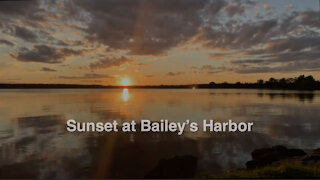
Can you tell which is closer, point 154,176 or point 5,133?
point 154,176

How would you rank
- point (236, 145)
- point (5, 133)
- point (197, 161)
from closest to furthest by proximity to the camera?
point (197, 161)
point (236, 145)
point (5, 133)

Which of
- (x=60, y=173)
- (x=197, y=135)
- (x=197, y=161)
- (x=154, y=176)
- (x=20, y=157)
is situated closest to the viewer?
(x=154, y=176)

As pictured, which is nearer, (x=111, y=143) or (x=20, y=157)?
(x=20, y=157)

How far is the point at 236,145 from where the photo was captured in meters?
26.4

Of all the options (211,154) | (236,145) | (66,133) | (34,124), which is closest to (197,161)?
(211,154)

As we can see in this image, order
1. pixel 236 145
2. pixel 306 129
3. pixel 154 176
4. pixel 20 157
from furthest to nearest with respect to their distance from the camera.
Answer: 1. pixel 306 129
2. pixel 236 145
3. pixel 20 157
4. pixel 154 176

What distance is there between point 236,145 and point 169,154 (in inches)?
296

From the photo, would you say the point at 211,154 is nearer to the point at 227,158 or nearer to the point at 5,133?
the point at 227,158

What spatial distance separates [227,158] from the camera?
2181cm

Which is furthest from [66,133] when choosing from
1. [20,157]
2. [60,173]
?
[60,173]

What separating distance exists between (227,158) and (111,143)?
11.4 meters

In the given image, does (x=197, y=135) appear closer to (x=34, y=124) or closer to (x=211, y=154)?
(x=211, y=154)

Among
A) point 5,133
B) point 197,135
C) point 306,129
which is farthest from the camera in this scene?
point 306,129

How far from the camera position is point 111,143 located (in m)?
26.5
